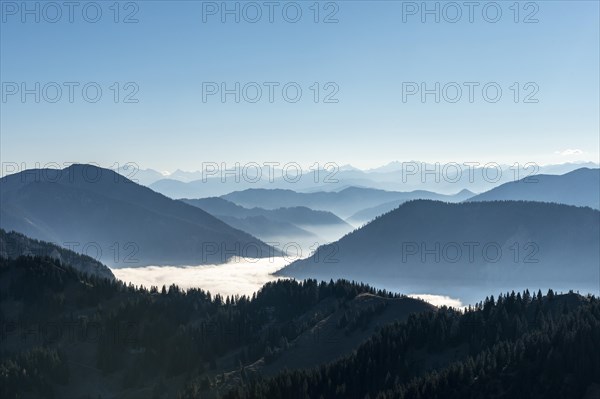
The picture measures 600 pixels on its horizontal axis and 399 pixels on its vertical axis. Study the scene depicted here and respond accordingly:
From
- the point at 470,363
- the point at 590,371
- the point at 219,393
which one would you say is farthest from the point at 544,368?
the point at 219,393

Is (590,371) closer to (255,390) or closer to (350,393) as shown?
(350,393)

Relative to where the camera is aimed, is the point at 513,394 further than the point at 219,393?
No

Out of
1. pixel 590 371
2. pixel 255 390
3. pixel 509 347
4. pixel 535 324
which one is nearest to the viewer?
pixel 590 371

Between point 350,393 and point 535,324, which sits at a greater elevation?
point 535,324

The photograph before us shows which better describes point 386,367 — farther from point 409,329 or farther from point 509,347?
point 509,347

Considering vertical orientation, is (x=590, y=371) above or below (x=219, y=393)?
above

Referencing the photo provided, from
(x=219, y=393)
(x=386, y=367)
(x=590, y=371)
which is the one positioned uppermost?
(x=590, y=371)

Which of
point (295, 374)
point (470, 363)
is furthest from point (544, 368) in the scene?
point (295, 374)

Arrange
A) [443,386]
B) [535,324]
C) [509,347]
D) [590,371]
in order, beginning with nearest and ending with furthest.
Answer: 1. [590,371]
2. [443,386]
3. [509,347]
4. [535,324]

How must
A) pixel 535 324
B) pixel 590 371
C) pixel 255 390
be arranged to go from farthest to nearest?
pixel 535 324 < pixel 255 390 < pixel 590 371
